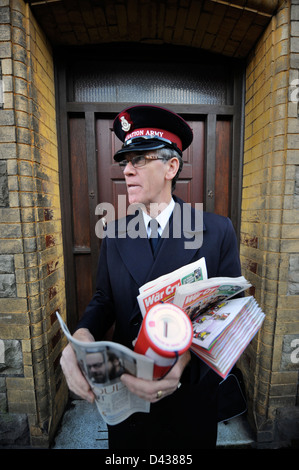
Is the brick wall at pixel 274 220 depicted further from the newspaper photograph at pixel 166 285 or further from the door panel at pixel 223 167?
the newspaper photograph at pixel 166 285

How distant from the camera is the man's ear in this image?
1307 millimetres

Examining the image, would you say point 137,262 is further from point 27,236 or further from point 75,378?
point 27,236

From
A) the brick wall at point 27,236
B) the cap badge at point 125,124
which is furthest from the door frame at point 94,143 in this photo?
the cap badge at point 125,124

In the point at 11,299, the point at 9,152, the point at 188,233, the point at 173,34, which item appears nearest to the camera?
the point at 188,233

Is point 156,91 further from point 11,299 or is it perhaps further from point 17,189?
point 11,299

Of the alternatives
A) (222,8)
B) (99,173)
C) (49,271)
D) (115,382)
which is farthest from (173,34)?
(115,382)

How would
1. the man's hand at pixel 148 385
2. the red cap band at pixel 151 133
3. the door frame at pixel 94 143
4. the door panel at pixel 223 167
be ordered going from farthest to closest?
the door panel at pixel 223 167 → the door frame at pixel 94 143 → the red cap band at pixel 151 133 → the man's hand at pixel 148 385

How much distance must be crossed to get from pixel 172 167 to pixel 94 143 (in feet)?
3.74

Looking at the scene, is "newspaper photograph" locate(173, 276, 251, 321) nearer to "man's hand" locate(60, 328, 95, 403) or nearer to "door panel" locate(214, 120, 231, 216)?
"man's hand" locate(60, 328, 95, 403)

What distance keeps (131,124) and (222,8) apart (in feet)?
4.19

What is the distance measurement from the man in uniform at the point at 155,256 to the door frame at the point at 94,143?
0.84 m

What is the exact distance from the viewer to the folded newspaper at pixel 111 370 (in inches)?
28.4

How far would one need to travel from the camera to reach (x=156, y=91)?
212 centimetres

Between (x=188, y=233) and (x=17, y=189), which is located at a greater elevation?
(x=17, y=189)
